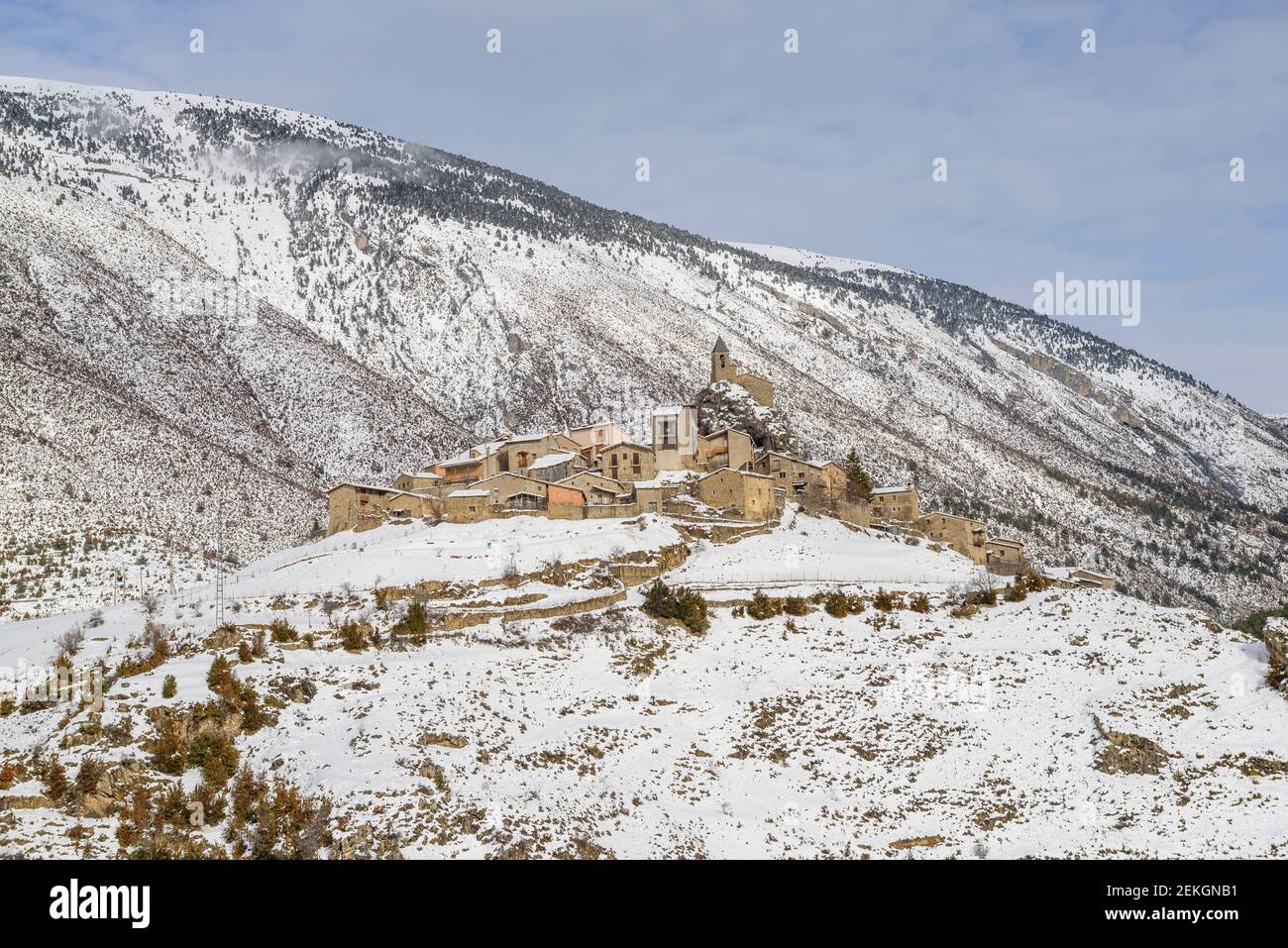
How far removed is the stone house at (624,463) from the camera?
67750 mm

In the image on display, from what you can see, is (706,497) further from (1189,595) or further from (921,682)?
(1189,595)

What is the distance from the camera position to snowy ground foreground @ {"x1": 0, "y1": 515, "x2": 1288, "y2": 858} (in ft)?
94.6

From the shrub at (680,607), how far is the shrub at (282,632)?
50.1 feet

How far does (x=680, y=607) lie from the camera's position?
48.5 meters

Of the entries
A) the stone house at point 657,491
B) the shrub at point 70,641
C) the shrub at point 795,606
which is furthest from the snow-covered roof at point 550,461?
the shrub at point 70,641

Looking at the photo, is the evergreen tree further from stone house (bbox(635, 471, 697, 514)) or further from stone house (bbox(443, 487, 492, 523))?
stone house (bbox(443, 487, 492, 523))

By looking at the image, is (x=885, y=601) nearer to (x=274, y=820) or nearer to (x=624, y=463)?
(x=624, y=463)

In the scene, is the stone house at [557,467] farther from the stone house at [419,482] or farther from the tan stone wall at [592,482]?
the stone house at [419,482]

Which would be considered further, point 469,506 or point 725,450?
point 725,450

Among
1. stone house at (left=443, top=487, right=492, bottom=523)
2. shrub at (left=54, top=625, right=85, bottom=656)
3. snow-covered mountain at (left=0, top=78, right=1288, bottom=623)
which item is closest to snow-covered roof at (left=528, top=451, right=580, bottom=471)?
stone house at (left=443, top=487, right=492, bottom=523)

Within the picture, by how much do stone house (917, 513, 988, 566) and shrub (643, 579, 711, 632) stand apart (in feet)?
76.1

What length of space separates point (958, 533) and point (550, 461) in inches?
995

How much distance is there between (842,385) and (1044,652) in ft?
492

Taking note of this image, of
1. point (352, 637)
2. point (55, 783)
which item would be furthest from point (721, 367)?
point (55, 783)
